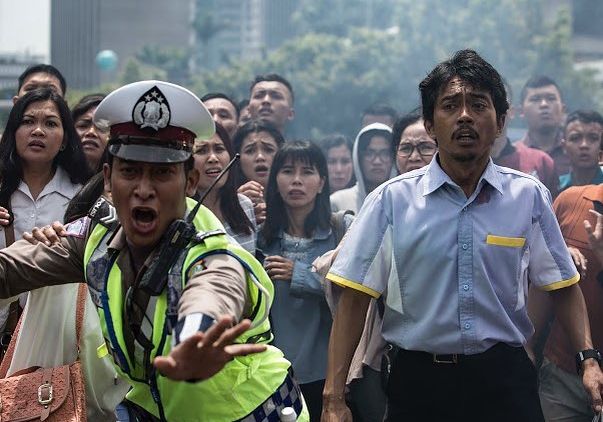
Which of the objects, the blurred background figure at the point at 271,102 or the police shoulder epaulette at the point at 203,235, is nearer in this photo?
the police shoulder epaulette at the point at 203,235

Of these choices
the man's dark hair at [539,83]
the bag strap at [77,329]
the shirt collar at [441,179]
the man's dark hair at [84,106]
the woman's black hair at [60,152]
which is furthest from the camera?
the man's dark hair at [539,83]

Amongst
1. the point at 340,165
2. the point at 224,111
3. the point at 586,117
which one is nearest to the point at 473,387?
the point at 224,111

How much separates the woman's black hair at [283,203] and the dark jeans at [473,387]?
214 centimetres

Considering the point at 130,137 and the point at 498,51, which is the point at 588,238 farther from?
the point at 498,51

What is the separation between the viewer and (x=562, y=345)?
19.4ft

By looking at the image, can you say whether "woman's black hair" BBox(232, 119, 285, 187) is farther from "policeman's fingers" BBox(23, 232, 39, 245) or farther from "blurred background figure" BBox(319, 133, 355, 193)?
"policeman's fingers" BBox(23, 232, 39, 245)

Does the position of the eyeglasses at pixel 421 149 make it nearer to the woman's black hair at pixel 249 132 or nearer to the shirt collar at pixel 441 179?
the woman's black hair at pixel 249 132

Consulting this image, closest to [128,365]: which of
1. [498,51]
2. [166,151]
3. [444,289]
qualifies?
[166,151]

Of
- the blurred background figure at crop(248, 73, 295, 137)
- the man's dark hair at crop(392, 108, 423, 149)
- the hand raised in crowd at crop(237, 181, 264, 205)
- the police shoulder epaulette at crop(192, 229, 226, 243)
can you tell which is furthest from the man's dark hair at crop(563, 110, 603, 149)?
the police shoulder epaulette at crop(192, 229, 226, 243)

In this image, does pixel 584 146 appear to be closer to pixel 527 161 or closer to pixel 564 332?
pixel 527 161

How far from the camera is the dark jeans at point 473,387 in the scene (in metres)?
4.27

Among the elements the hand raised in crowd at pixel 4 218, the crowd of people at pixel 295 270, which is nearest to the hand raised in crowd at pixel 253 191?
the crowd of people at pixel 295 270

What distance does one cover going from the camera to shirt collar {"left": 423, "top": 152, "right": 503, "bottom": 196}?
14.2ft

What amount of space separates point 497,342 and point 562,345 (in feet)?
5.71
